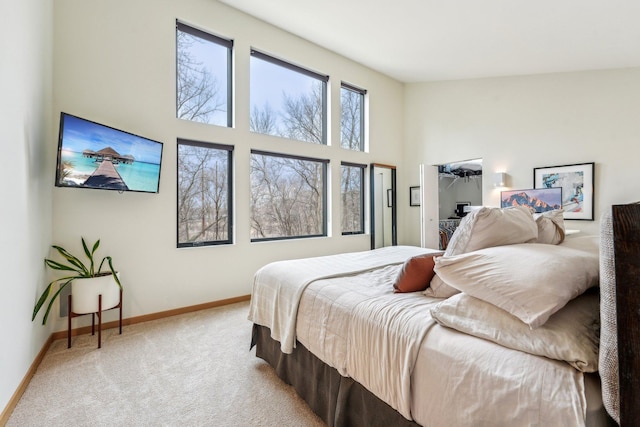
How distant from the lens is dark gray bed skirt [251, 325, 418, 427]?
51.3 inches

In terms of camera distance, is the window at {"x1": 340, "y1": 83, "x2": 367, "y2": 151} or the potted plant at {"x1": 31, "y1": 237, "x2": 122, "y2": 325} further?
the window at {"x1": 340, "y1": 83, "x2": 367, "y2": 151}

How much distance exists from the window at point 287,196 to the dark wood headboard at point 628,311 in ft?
12.0

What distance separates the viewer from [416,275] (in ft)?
5.08

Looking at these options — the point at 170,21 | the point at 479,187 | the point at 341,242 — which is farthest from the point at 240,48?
the point at 479,187

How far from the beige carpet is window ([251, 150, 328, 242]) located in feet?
5.80

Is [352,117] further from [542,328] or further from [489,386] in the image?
[489,386]

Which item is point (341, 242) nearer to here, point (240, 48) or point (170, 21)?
point (240, 48)

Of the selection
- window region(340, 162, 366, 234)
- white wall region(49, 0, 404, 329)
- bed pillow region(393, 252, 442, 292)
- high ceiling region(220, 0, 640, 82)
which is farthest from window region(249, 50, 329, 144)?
bed pillow region(393, 252, 442, 292)

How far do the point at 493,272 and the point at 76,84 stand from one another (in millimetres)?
3695

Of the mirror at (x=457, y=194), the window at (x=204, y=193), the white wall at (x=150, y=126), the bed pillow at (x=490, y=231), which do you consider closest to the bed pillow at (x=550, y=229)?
the bed pillow at (x=490, y=231)

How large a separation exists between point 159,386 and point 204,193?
7.34 ft

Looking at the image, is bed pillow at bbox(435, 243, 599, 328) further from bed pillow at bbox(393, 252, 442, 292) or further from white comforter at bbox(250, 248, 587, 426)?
bed pillow at bbox(393, 252, 442, 292)

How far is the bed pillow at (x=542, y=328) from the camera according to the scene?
0.86 meters

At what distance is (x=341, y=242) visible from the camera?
4859mm
